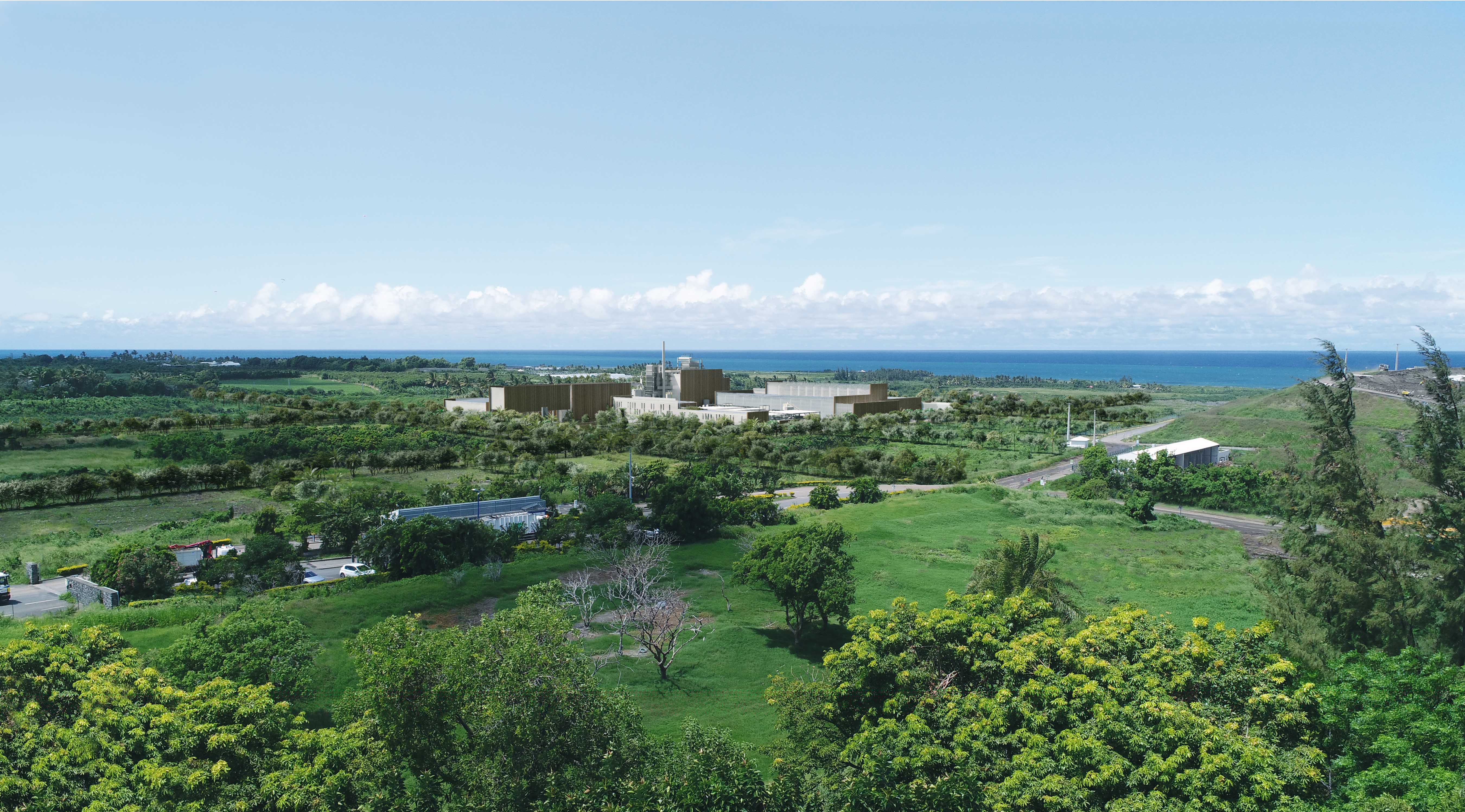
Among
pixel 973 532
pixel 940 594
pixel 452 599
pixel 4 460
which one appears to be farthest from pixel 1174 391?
pixel 4 460

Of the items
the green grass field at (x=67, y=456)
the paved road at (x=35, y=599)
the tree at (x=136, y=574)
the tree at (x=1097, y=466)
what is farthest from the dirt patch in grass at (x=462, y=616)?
the green grass field at (x=67, y=456)

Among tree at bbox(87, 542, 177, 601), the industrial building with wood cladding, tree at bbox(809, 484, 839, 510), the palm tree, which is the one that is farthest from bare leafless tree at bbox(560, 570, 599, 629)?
the industrial building with wood cladding

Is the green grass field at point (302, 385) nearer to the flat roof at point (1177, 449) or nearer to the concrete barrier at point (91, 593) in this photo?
the concrete barrier at point (91, 593)

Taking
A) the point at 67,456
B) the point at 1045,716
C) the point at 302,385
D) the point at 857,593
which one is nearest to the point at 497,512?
the point at 857,593

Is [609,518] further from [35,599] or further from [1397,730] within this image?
[1397,730]

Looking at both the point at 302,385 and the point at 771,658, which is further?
the point at 302,385

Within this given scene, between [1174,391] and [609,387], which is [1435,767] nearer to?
[609,387]

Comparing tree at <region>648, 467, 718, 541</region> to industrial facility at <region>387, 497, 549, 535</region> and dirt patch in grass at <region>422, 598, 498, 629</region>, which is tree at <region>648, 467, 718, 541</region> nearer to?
industrial facility at <region>387, 497, 549, 535</region>
